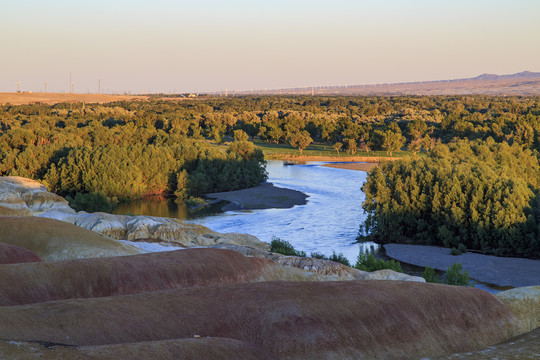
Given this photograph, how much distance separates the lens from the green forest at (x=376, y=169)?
41.4 m

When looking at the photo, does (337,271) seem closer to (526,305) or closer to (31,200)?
(526,305)

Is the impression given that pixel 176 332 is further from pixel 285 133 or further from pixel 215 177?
pixel 285 133

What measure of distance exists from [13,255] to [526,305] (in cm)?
Result: 1498

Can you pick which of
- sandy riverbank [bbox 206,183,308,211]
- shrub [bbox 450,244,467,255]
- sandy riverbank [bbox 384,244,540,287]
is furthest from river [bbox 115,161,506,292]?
shrub [bbox 450,244,467,255]

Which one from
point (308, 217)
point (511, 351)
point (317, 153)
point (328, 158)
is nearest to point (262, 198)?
point (308, 217)

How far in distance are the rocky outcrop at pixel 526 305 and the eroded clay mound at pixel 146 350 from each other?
23.7 feet

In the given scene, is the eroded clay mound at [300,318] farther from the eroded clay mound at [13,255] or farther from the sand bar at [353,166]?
the sand bar at [353,166]

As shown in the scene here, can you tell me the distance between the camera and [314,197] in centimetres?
6419

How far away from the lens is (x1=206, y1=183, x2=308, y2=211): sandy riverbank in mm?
60375

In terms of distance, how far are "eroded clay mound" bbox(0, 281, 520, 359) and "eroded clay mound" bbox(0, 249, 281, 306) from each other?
3.20 m

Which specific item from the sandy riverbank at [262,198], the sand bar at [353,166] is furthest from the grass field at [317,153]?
the sandy riverbank at [262,198]

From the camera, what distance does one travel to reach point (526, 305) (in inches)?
570

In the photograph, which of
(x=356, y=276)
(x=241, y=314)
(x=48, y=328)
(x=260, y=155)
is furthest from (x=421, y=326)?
(x=260, y=155)

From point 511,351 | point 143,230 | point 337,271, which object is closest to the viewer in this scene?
point 511,351
